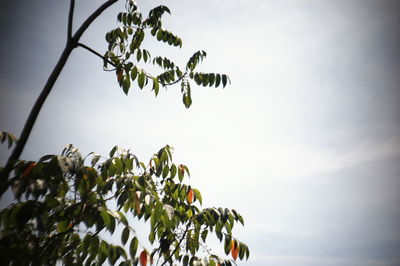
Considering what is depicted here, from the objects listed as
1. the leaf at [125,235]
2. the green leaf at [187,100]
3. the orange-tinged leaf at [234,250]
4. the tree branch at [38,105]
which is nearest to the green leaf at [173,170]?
the green leaf at [187,100]

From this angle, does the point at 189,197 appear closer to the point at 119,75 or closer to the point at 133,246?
the point at 133,246

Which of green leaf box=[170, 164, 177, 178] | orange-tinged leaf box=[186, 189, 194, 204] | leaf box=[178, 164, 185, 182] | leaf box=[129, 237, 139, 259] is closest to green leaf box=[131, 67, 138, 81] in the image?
green leaf box=[170, 164, 177, 178]

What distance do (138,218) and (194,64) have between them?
6.39 ft

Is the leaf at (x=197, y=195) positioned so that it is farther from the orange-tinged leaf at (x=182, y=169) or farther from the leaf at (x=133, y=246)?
the leaf at (x=133, y=246)

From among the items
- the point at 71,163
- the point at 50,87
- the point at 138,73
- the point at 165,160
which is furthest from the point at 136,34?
the point at 71,163

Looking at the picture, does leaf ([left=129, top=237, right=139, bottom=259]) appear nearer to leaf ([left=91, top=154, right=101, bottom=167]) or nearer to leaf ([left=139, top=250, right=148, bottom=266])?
leaf ([left=139, top=250, right=148, bottom=266])

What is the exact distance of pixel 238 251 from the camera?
7.48ft

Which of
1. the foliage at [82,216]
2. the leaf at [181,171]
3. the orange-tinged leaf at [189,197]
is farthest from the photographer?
the leaf at [181,171]

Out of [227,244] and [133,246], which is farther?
[227,244]

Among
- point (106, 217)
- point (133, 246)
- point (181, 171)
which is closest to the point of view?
point (106, 217)

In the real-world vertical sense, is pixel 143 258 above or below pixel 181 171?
below

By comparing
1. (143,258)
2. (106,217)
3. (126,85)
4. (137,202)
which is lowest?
(143,258)

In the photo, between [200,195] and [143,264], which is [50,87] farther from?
[200,195]

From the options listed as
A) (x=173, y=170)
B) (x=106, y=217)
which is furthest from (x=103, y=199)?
(x=173, y=170)
